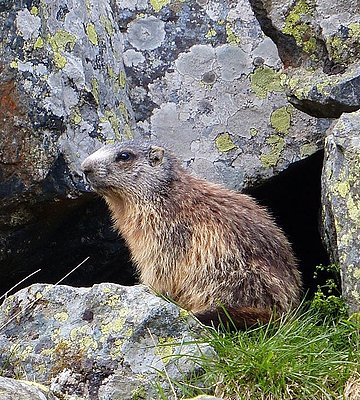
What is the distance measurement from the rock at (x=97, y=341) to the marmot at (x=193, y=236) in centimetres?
91

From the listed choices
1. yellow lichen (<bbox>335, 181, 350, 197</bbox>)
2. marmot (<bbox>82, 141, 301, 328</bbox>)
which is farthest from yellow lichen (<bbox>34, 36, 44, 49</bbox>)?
yellow lichen (<bbox>335, 181, 350, 197</bbox>)

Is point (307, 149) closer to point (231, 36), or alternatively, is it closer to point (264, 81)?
point (264, 81)

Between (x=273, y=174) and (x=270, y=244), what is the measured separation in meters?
1.11

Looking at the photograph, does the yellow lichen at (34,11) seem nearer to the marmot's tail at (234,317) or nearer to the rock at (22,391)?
the marmot's tail at (234,317)

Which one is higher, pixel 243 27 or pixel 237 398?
pixel 243 27

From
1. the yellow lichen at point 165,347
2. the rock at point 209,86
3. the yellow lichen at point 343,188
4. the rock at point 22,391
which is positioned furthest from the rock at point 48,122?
the rock at point 22,391

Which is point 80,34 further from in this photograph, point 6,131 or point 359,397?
point 359,397

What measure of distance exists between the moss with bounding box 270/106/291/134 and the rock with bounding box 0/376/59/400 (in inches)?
170

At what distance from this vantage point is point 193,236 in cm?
678

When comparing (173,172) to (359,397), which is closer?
(359,397)

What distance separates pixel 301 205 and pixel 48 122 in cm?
271

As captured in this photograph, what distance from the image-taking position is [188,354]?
5012mm

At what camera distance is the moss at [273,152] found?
7660mm

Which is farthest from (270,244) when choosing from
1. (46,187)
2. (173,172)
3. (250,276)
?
(46,187)
